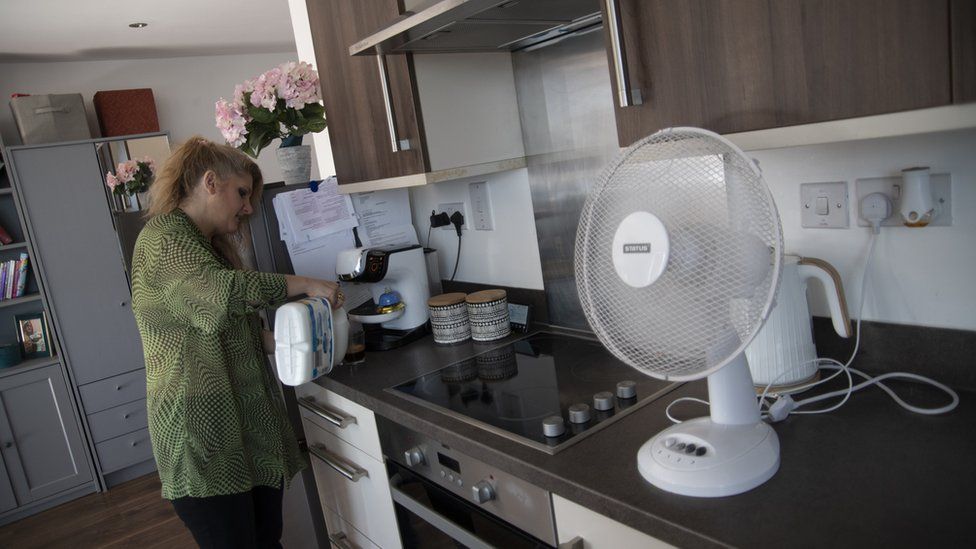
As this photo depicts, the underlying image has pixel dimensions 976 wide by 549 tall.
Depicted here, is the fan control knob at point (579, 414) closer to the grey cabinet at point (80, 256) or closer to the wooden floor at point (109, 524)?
the wooden floor at point (109, 524)

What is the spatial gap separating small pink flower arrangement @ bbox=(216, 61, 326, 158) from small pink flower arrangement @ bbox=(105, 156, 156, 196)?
7.19ft

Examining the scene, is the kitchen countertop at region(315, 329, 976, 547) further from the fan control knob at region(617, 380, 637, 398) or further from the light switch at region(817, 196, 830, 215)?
the light switch at region(817, 196, 830, 215)

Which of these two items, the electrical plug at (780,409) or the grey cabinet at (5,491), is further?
the grey cabinet at (5,491)

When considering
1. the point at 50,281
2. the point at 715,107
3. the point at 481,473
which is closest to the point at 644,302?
the point at 715,107

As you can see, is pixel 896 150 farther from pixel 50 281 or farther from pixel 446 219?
pixel 50 281

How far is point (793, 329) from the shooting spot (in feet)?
3.69

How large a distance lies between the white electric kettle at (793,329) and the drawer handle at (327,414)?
99 centimetres

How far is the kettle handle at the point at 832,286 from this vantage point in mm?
1103

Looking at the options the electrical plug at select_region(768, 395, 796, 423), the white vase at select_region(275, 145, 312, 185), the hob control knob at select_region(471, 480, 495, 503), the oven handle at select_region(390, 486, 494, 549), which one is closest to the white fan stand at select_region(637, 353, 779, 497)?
the electrical plug at select_region(768, 395, 796, 423)

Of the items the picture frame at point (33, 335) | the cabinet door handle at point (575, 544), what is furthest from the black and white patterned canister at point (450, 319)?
the picture frame at point (33, 335)

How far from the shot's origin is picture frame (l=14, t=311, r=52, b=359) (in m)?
3.66

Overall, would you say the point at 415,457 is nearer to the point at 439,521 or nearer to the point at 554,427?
the point at 439,521

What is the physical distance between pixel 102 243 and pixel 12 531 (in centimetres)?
155

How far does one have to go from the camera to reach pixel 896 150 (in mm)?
1064
